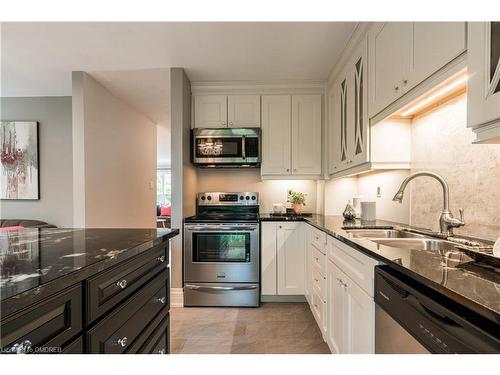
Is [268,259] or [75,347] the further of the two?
[268,259]

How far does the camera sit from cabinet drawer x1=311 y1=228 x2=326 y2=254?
2082 millimetres

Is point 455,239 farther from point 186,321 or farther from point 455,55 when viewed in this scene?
point 186,321

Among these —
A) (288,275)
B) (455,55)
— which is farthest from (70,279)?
(288,275)

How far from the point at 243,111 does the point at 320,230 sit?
1.76 m

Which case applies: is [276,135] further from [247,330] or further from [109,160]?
[109,160]

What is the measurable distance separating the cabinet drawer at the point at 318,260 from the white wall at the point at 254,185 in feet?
3.74

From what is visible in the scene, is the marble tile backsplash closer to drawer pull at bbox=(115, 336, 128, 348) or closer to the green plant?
the green plant

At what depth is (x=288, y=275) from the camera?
2.87 m

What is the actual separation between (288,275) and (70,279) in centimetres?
244

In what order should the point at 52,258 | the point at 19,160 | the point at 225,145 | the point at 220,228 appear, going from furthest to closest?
the point at 19,160 → the point at 225,145 → the point at 220,228 → the point at 52,258

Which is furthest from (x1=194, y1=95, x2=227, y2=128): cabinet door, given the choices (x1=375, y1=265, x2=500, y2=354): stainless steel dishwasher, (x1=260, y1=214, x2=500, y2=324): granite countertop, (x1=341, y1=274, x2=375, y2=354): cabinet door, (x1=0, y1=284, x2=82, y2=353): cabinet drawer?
(x1=0, y1=284, x2=82, y2=353): cabinet drawer

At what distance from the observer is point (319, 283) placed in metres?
2.20

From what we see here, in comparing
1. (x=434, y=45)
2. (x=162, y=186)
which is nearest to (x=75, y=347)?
(x=434, y=45)

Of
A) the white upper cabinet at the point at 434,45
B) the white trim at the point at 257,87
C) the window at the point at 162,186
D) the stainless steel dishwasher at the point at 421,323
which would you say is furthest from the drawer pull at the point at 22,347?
the window at the point at 162,186
